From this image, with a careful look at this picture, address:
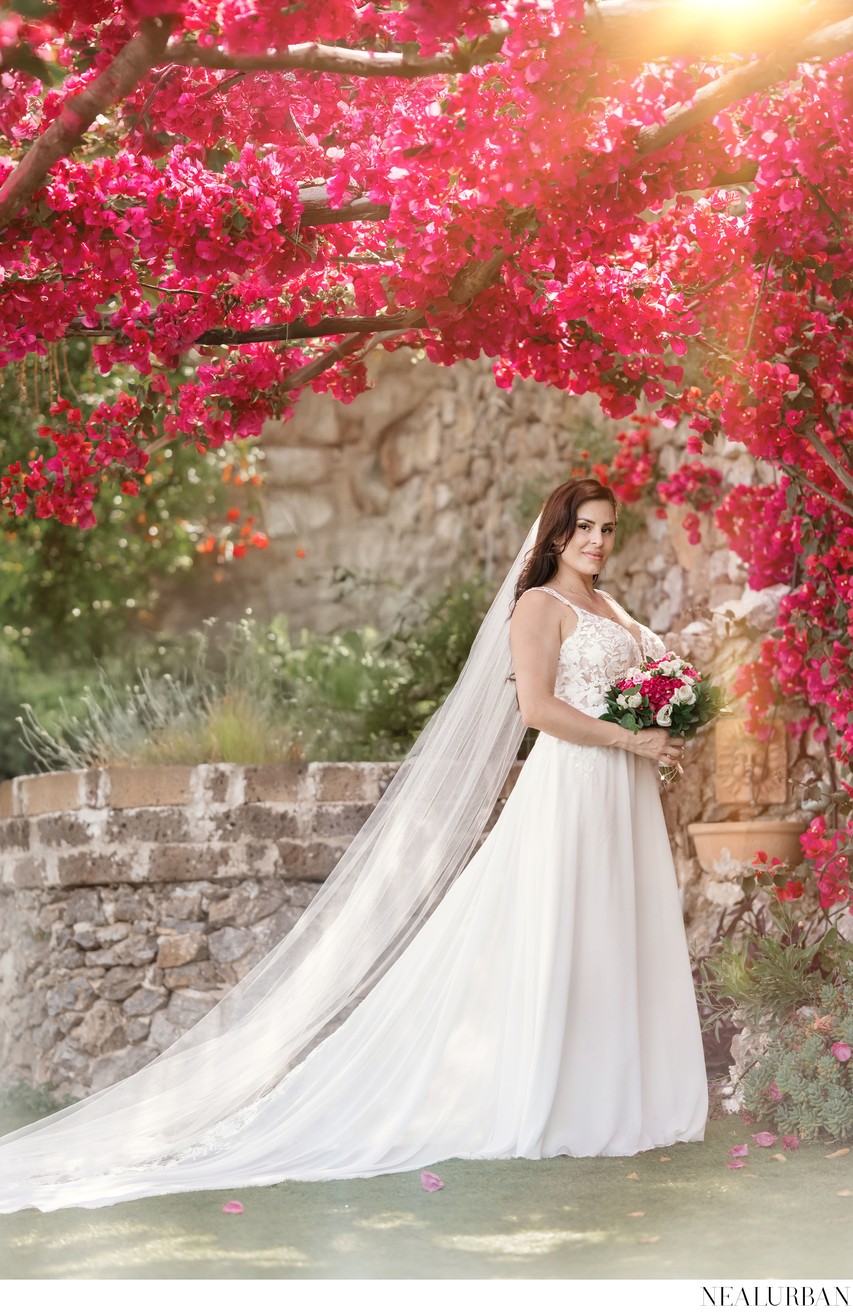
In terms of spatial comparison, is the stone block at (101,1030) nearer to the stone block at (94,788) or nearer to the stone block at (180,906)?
the stone block at (180,906)

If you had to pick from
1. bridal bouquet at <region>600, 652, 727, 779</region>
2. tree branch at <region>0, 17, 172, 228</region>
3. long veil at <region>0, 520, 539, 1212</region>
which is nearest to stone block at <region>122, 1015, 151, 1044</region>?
long veil at <region>0, 520, 539, 1212</region>

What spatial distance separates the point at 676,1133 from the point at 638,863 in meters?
0.82

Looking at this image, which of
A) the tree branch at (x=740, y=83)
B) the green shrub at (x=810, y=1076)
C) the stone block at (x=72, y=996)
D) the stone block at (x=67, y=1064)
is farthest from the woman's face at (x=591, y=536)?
the stone block at (x=67, y=1064)

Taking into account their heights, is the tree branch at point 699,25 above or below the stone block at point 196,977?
above

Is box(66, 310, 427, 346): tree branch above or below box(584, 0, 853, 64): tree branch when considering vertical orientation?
below

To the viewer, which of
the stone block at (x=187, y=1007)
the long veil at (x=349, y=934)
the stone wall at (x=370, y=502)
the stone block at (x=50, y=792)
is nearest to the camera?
the long veil at (x=349, y=934)

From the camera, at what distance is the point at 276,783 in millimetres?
5918

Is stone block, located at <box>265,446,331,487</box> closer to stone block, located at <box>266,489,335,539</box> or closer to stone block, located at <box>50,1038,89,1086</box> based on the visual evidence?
stone block, located at <box>266,489,335,539</box>

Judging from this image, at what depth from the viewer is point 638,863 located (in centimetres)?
439

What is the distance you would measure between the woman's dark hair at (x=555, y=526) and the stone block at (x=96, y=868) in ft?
7.79

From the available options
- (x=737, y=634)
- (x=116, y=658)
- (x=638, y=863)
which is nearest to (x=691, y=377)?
(x=737, y=634)

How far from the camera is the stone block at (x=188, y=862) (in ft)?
19.2

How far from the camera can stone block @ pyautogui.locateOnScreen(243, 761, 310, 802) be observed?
5.91 metres

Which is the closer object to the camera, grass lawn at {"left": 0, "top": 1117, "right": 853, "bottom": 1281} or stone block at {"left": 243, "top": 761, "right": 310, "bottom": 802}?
grass lawn at {"left": 0, "top": 1117, "right": 853, "bottom": 1281}
